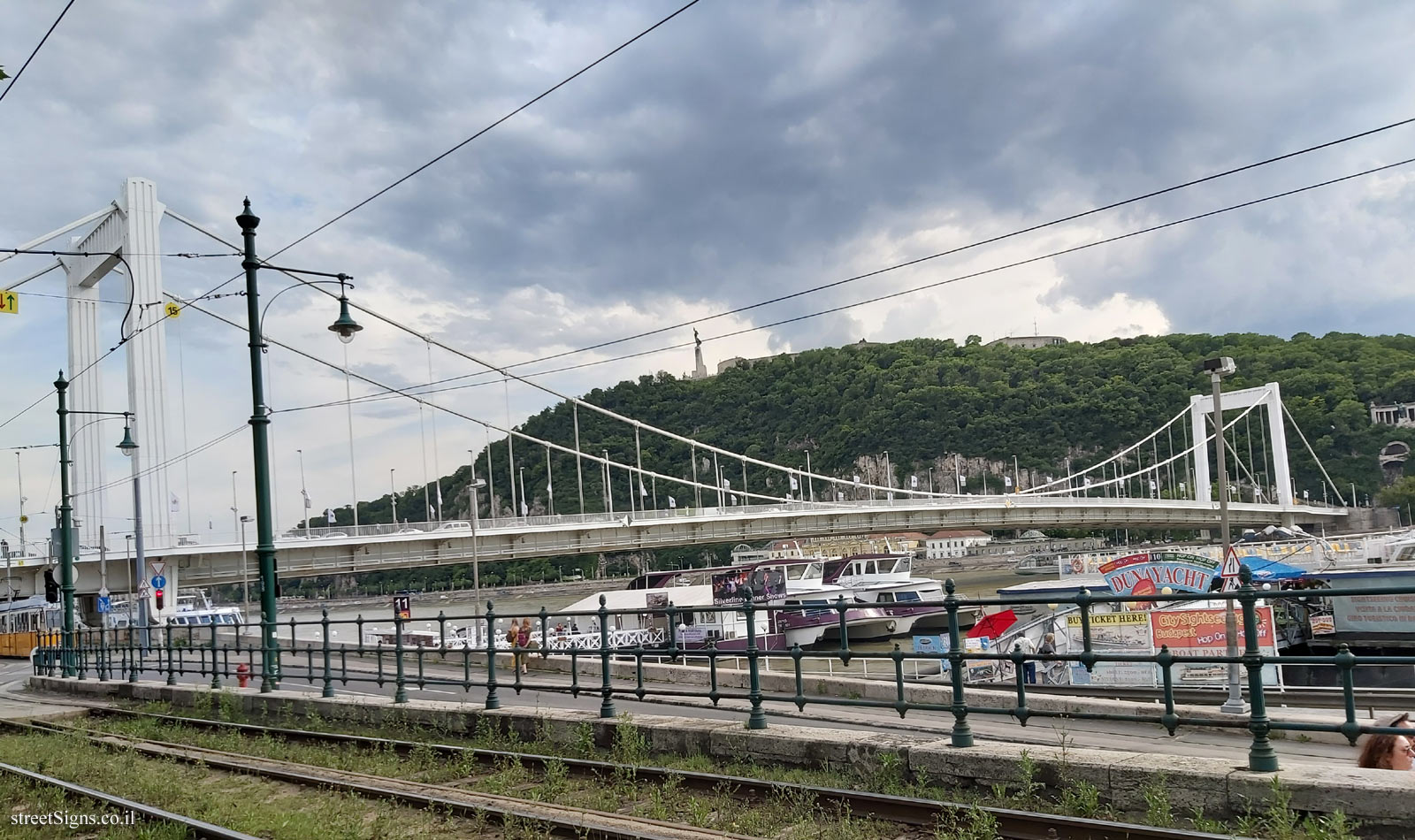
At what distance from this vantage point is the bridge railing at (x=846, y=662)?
592cm

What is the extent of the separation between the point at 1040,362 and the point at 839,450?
24.3 m

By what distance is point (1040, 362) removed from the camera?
10700 centimetres

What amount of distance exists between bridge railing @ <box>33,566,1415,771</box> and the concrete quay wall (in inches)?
8.1

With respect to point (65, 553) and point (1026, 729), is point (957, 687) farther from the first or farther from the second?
point (65, 553)

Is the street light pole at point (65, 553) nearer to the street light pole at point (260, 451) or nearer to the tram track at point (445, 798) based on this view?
the street light pole at point (260, 451)

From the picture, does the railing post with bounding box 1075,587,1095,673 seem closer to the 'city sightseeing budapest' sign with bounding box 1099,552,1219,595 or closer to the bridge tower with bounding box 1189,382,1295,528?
the 'city sightseeing budapest' sign with bounding box 1099,552,1219,595

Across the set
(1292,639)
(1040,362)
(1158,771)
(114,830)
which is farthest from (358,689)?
(1040,362)

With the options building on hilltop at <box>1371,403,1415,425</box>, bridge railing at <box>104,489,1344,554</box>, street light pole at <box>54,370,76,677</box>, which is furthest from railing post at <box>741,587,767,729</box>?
building on hilltop at <box>1371,403,1415,425</box>

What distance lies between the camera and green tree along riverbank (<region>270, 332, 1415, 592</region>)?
90938 mm

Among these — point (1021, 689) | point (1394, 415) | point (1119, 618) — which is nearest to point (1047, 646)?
point (1119, 618)

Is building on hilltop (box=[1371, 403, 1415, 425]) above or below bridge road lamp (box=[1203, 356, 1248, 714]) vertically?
above

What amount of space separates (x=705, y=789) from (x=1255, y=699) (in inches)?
141

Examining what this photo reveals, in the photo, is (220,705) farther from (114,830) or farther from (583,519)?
(583,519)

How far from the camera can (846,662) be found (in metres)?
8.14
